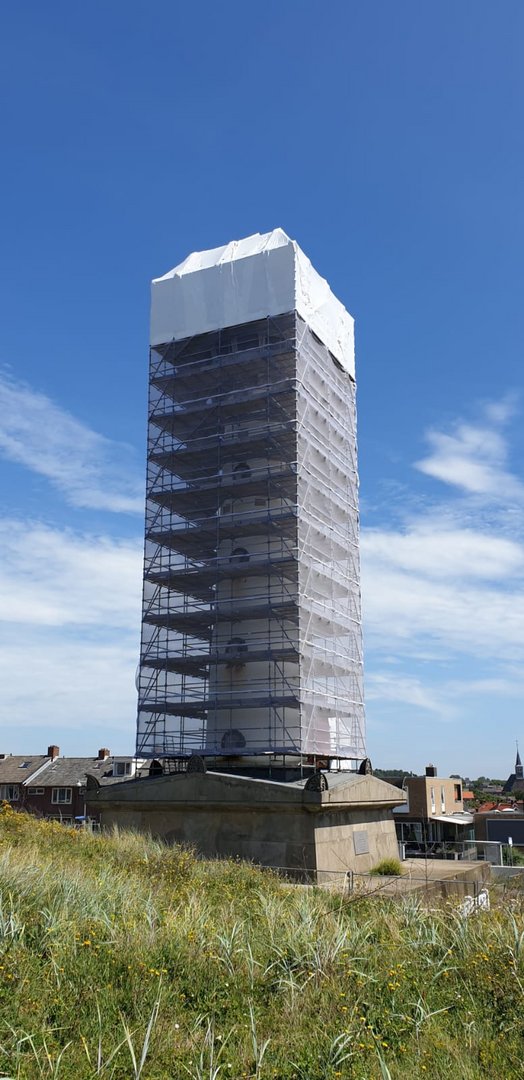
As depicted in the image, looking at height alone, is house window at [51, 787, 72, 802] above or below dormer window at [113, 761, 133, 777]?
below

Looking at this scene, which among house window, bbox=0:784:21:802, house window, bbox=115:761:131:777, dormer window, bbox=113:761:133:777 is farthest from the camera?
house window, bbox=0:784:21:802

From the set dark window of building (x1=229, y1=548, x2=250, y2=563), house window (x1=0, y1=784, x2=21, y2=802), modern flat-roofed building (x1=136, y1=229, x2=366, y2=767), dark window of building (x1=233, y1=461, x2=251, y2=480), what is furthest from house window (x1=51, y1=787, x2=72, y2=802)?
dark window of building (x1=233, y1=461, x2=251, y2=480)

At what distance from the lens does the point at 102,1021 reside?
820 cm

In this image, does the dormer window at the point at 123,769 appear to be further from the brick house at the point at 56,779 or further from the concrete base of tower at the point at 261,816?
Result: the concrete base of tower at the point at 261,816

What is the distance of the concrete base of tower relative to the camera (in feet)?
91.5

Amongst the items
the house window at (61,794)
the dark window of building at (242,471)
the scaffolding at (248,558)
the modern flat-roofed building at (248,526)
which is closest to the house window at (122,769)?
the house window at (61,794)

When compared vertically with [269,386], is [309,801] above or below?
below

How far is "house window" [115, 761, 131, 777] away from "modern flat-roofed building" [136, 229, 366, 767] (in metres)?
24.3

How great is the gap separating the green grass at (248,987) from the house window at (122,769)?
164ft

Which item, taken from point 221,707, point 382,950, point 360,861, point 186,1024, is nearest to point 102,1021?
point 186,1024

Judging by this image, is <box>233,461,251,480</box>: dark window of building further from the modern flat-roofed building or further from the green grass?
the green grass

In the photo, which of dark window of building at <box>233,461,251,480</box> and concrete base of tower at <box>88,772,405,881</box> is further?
dark window of building at <box>233,461,251,480</box>

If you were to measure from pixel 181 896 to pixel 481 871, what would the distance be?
19.5 m

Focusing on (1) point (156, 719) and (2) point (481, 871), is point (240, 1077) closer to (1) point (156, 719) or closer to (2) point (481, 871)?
(2) point (481, 871)
